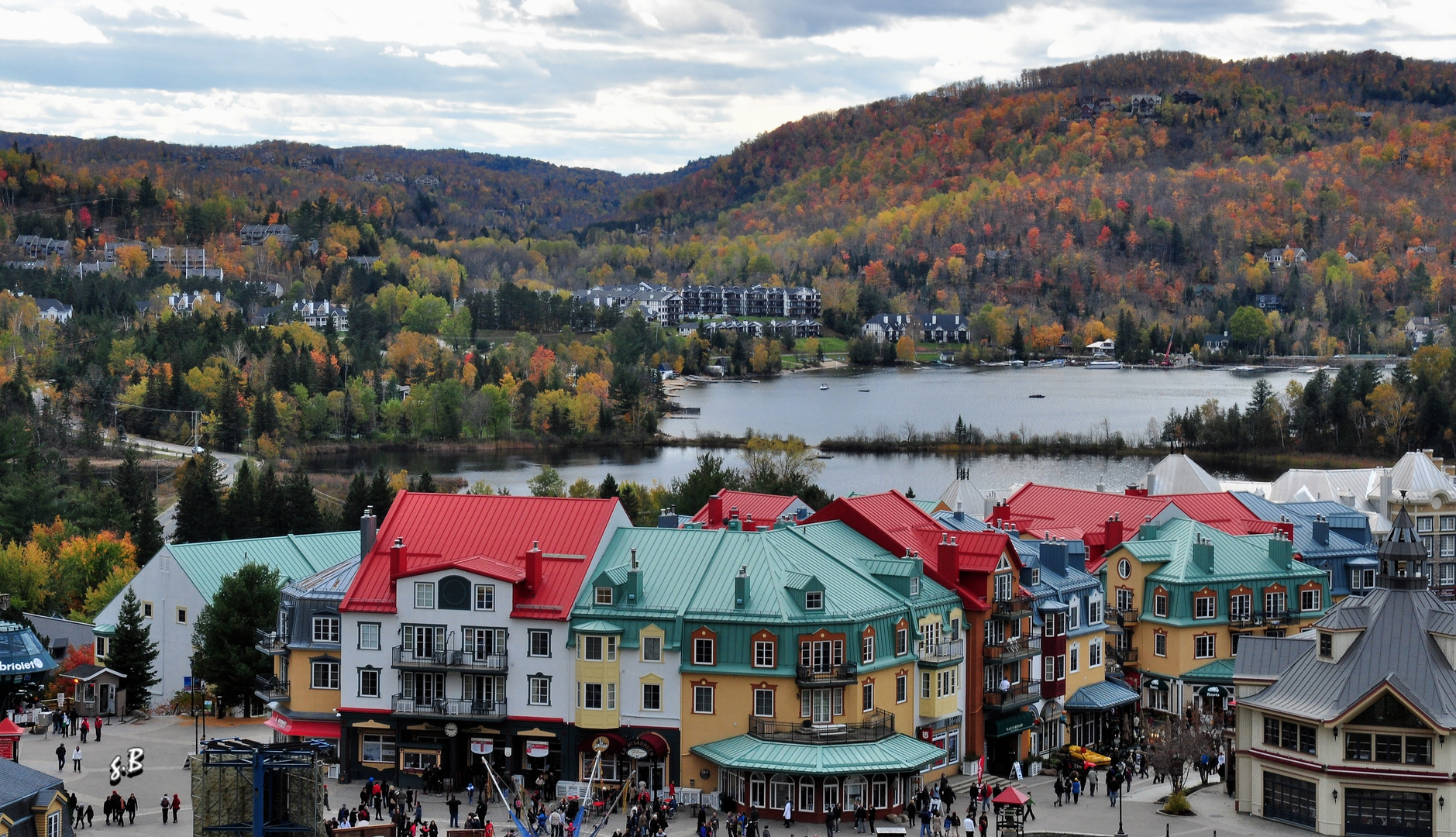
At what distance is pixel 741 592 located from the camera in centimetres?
4631

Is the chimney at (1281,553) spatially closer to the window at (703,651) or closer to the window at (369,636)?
the window at (703,651)

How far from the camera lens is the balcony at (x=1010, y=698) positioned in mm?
50125

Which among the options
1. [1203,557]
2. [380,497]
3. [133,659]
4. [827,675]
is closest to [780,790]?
[827,675]

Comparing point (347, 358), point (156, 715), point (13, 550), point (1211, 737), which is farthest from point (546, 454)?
point (1211, 737)

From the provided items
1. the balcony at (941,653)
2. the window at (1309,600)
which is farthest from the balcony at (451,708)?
the window at (1309,600)

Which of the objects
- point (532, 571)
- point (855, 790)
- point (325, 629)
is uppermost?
point (532, 571)

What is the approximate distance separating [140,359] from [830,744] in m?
126

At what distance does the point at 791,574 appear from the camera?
46969 mm

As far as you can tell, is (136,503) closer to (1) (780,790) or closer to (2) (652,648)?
(2) (652,648)

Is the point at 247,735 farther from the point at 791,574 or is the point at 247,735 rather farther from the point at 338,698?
the point at 791,574

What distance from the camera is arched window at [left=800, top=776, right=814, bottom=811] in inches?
1724

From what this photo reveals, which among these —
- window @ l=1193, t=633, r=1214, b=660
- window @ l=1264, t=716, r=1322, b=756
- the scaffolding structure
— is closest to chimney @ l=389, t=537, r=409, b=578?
the scaffolding structure

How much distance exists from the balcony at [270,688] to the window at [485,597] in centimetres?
600

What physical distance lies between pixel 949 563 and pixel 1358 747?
39.7 feet
